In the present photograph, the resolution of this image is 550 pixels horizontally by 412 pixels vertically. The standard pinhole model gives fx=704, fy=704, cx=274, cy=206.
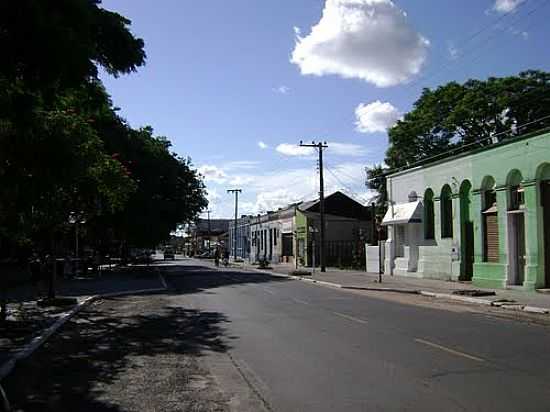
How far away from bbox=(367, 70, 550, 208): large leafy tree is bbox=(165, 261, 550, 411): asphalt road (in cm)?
2887

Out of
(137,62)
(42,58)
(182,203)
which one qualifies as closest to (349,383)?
(42,58)

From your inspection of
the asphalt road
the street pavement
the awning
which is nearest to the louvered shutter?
the awning

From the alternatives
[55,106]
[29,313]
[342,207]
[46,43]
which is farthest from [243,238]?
[46,43]

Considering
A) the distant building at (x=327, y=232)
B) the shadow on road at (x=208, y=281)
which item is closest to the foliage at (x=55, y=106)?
the shadow on road at (x=208, y=281)

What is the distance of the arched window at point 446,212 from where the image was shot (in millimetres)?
35344

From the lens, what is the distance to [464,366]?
1044 centimetres

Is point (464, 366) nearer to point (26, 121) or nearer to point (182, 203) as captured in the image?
point (26, 121)

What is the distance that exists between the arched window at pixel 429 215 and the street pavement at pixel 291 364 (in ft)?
59.5

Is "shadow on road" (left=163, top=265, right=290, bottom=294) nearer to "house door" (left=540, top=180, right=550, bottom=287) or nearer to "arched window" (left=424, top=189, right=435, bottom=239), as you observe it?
"arched window" (left=424, top=189, right=435, bottom=239)

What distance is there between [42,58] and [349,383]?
20.4ft

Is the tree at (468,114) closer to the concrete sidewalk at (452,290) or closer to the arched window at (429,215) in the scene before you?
the arched window at (429,215)

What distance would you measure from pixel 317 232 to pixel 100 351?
51056 mm

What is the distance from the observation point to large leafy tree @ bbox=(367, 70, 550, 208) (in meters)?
47.8

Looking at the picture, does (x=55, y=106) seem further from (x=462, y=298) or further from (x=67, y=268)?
(x=67, y=268)
